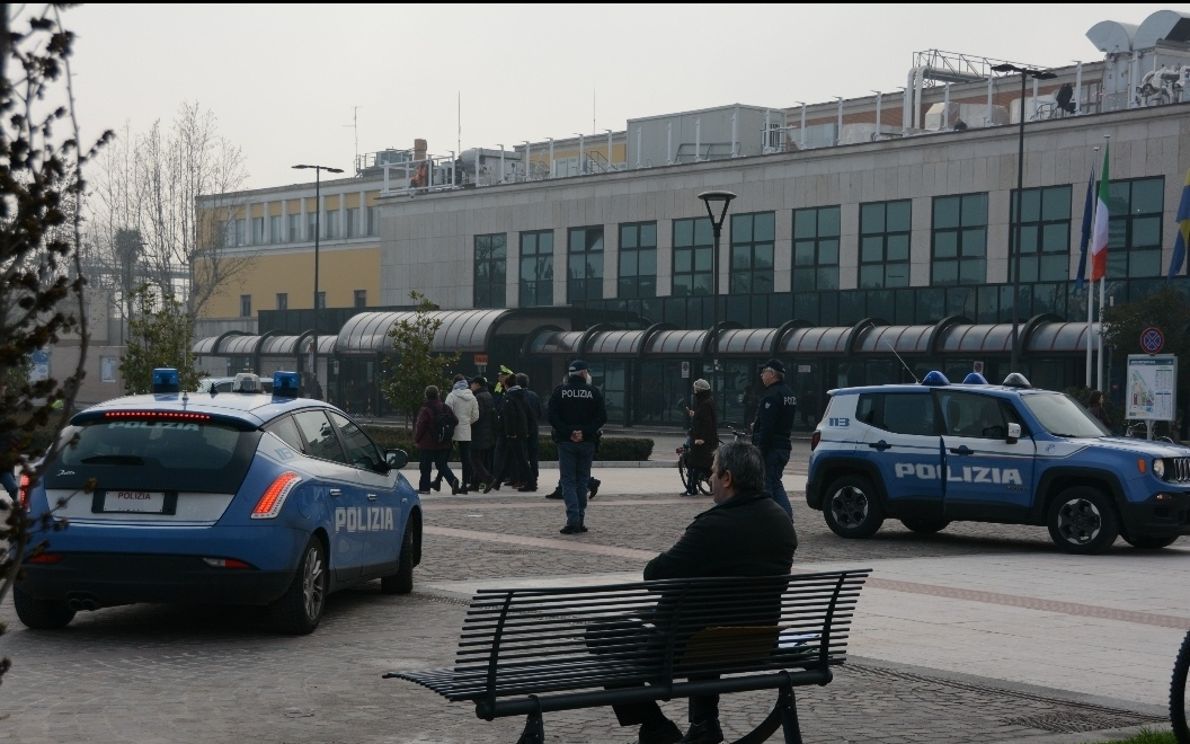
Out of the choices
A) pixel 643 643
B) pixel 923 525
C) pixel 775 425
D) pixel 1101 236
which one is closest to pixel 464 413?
pixel 775 425

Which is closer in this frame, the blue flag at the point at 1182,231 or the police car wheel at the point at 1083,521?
the police car wheel at the point at 1083,521

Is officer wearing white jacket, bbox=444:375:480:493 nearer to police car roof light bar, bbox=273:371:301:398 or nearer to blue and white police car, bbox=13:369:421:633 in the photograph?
police car roof light bar, bbox=273:371:301:398

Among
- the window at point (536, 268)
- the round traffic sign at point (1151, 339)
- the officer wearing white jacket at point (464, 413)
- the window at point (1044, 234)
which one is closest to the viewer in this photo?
the officer wearing white jacket at point (464, 413)

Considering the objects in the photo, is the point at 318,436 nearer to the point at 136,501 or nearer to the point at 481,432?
the point at 136,501

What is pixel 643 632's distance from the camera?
6.93 meters

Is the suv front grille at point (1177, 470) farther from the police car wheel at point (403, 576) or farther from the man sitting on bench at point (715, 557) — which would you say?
the man sitting on bench at point (715, 557)

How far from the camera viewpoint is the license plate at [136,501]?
34.4 ft

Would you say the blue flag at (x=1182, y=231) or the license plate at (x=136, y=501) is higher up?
the blue flag at (x=1182, y=231)

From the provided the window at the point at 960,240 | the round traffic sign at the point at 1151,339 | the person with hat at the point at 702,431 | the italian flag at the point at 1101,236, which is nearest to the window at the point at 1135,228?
the window at the point at 960,240

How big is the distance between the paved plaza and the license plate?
0.85m

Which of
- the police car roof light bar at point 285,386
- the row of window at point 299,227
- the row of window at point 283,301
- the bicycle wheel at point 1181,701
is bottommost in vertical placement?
the bicycle wheel at point 1181,701

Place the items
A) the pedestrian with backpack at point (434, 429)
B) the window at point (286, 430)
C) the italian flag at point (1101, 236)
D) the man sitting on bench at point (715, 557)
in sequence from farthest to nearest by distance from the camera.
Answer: the italian flag at point (1101, 236) < the pedestrian with backpack at point (434, 429) < the window at point (286, 430) < the man sitting on bench at point (715, 557)

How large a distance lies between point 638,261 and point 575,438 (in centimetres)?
4899

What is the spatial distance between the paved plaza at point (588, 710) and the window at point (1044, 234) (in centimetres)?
3777
